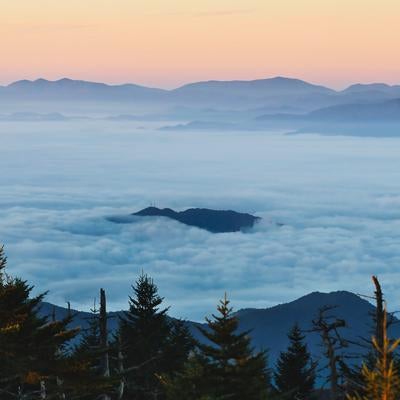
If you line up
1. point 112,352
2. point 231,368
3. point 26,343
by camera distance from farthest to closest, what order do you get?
point 231,368 → point 112,352 → point 26,343

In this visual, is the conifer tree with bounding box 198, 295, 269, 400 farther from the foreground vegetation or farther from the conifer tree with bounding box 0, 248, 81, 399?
the conifer tree with bounding box 0, 248, 81, 399

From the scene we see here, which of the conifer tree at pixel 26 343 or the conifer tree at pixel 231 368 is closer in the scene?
the conifer tree at pixel 26 343

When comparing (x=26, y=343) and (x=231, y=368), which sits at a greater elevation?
(x=26, y=343)

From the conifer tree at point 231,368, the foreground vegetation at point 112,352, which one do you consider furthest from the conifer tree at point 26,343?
the conifer tree at point 231,368

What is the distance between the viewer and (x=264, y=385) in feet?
82.8

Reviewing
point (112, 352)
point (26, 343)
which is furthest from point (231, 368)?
point (26, 343)

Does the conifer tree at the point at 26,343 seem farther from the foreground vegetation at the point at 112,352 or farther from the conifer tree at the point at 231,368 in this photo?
the conifer tree at the point at 231,368

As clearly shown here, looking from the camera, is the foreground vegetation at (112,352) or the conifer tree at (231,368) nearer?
the foreground vegetation at (112,352)

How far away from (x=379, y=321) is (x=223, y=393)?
4.48 metres

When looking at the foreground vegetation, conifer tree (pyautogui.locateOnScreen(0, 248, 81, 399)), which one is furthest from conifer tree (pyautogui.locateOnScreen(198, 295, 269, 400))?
conifer tree (pyautogui.locateOnScreen(0, 248, 81, 399))

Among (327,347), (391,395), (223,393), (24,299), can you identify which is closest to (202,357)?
(223,393)

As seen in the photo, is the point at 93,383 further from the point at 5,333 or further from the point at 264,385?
the point at 264,385

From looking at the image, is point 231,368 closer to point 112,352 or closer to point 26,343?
point 112,352

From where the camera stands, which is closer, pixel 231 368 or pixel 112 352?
pixel 112 352
